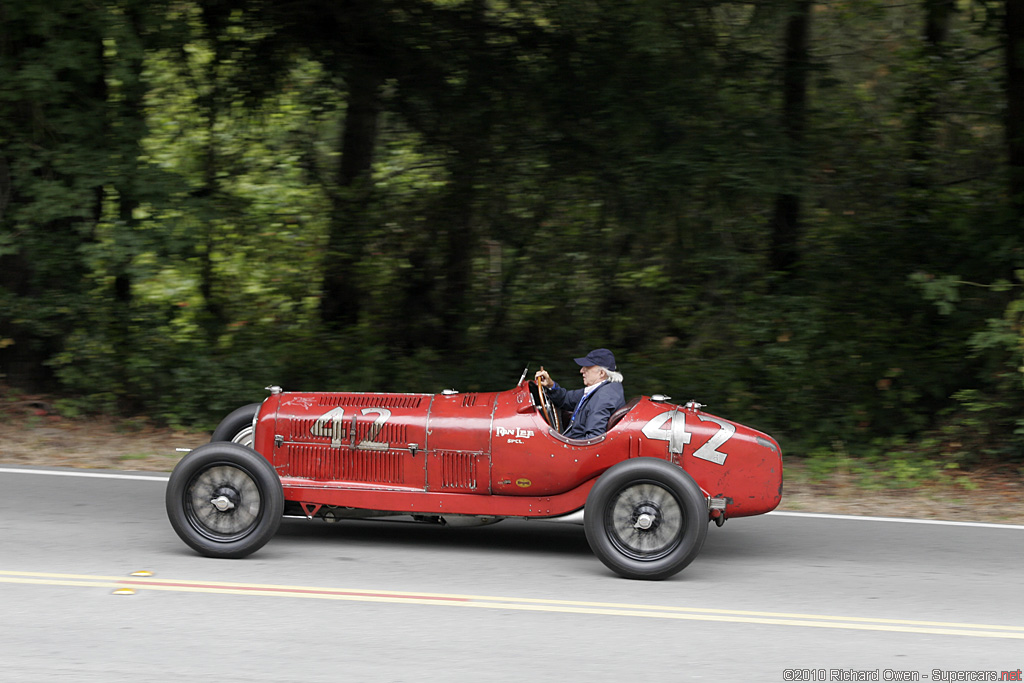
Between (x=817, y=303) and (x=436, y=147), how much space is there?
4.76m

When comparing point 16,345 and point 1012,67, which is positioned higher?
point 1012,67

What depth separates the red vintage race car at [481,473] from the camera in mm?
6375

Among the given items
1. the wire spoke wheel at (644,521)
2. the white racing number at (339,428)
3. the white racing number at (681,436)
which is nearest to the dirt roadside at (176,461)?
the white racing number at (681,436)

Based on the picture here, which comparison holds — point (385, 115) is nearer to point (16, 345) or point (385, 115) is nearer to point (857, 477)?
point (16, 345)

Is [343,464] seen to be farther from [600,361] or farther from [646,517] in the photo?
[646,517]

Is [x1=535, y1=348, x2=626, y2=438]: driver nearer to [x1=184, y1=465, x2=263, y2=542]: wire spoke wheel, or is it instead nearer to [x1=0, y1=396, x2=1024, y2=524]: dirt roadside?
[x1=184, y1=465, x2=263, y2=542]: wire spoke wheel

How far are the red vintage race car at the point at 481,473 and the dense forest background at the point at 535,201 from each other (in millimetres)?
4703

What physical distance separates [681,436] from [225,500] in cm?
293

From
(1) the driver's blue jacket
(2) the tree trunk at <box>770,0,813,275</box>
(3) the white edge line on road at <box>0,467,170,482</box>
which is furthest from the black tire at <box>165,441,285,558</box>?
(2) the tree trunk at <box>770,0,813,275</box>

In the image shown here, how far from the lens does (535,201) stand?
12094 mm

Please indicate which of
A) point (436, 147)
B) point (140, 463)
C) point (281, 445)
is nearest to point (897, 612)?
point (281, 445)

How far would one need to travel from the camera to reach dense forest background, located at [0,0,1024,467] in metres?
11.2

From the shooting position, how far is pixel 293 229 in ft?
43.4

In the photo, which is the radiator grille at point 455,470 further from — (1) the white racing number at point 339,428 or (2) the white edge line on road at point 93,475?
(2) the white edge line on road at point 93,475
